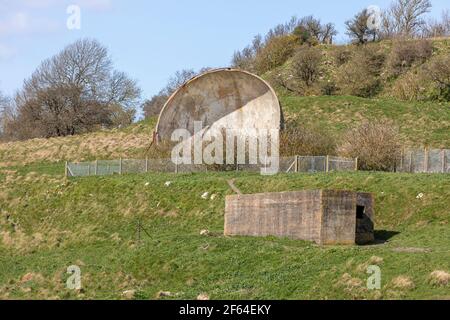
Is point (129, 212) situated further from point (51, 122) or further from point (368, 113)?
point (51, 122)

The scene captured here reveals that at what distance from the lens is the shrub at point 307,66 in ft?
277

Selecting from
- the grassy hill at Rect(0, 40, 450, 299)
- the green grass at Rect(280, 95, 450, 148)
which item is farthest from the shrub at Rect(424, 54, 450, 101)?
the grassy hill at Rect(0, 40, 450, 299)

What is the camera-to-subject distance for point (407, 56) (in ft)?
274

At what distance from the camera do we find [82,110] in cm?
8281

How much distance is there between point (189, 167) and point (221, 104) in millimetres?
10251

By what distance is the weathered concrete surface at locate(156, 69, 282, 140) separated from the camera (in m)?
57.1

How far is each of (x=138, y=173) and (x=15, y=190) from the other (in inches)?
292

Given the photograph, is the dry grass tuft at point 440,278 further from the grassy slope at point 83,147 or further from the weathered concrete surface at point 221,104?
the grassy slope at point 83,147

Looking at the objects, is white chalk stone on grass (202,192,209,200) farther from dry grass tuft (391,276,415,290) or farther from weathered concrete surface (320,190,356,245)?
dry grass tuft (391,276,415,290)

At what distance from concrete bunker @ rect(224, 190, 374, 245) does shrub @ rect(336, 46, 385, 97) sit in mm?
49524

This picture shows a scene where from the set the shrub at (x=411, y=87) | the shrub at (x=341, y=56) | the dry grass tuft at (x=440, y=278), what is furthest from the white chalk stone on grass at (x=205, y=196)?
the shrub at (x=341, y=56)

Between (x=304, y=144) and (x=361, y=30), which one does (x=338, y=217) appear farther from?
(x=361, y=30)

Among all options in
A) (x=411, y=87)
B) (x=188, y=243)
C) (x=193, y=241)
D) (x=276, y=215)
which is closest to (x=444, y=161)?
(x=276, y=215)
